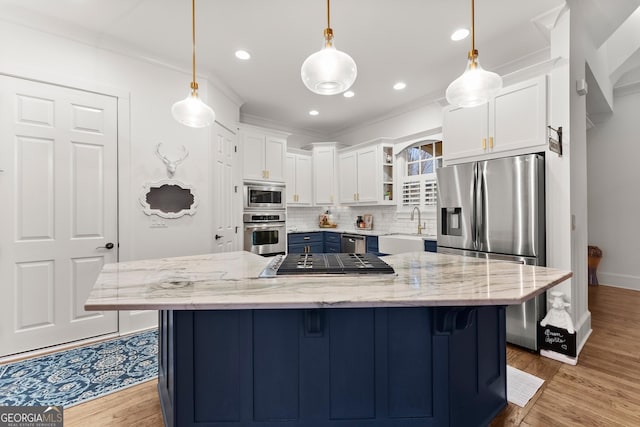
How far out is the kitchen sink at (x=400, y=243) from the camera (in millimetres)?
3872

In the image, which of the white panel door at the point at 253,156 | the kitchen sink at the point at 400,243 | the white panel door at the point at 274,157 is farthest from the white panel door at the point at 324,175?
the kitchen sink at the point at 400,243

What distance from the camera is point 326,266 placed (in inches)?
60.6

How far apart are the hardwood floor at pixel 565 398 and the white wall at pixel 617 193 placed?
2.42m

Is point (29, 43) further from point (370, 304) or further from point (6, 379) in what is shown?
point (370, 304)

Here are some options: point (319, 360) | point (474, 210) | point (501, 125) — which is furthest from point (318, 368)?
point (501, 125)

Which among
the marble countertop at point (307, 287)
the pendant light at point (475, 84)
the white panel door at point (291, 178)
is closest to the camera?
the marble countertop at point (307, 287)

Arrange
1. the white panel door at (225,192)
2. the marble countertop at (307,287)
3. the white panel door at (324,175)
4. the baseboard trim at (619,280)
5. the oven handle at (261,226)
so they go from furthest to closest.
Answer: the white panel door at (324,175) < the baseboard trim at (619,280) < the oven handle at (261,226) < the white panel door at (225,192) < the marble countertop at (307,287)

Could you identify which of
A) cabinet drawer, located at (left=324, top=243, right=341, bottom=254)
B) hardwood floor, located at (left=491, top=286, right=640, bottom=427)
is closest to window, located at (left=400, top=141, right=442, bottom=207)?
cabinet drawer, located at (left=324, top=243, right=341, bottom=254)

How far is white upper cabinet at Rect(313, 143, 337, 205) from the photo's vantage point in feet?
18.0

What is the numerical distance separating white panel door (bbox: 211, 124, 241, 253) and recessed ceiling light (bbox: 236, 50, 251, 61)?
853 mm

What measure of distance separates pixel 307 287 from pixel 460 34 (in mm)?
2824

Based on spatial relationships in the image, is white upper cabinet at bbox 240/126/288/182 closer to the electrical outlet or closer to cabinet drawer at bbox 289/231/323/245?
cabinet drawer at bbox 289/231/323/245

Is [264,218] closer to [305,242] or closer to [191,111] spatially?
[305,242]

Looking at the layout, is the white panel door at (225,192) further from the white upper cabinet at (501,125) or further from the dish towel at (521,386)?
the dish towel at (521,386)
